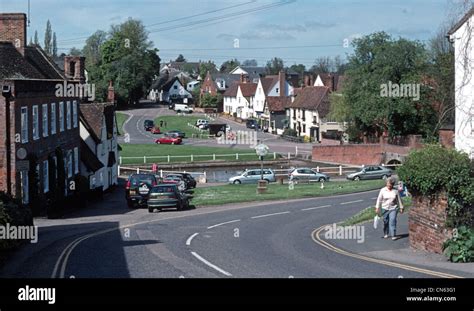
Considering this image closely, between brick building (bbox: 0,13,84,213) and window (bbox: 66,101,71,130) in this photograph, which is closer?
brick building (bbox: 0,13,84,213)

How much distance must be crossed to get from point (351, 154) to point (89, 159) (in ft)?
103

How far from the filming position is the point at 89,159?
54.5 m

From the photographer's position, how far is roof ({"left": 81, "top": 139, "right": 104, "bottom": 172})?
2110 inches

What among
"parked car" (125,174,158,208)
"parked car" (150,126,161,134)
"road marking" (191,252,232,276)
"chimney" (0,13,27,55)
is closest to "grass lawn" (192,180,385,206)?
"parked car" (125,174,158,208)

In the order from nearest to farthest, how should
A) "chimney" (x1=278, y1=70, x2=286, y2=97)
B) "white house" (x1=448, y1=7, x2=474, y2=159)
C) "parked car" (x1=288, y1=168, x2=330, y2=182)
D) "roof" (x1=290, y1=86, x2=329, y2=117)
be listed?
"white house" (x1=448, y1=7, x2=474, y2=159), "parked car" (x1=288, y1=168, x2=330, y2=182), "roof" (x1=290, y1=86, x2=329, y2=117), "chimney" (x1=278, y1=70, x2=286, y2=97)

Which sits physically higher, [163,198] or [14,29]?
[14,29]

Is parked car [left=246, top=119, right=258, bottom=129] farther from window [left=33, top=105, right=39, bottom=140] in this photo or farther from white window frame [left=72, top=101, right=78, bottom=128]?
window [left=33, top=105, right=39, bottom=140]

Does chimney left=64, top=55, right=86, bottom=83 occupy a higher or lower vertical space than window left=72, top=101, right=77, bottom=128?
higher

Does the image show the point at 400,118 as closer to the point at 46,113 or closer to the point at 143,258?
the point at 46,113

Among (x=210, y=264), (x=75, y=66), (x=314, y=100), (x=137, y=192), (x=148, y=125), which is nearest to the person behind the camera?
(x=210, y=264)

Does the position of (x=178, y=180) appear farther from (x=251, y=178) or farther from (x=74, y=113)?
(x=74, y=113)

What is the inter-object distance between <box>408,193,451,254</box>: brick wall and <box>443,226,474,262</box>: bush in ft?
1.28

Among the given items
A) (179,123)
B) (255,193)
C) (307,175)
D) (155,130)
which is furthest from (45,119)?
(179,123)

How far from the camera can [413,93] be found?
6812 cm
